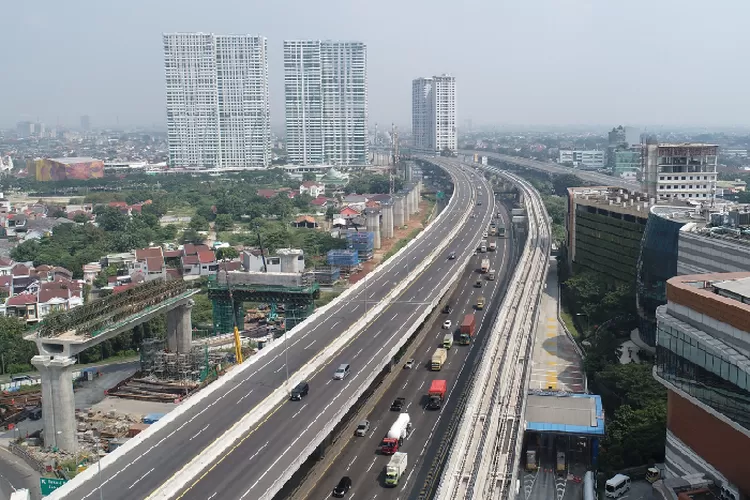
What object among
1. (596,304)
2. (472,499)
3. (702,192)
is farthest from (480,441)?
(702,192)

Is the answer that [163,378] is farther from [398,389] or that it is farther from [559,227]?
[559,227]

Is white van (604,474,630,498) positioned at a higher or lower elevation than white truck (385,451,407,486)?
lower

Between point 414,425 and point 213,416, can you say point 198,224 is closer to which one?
point 414,425

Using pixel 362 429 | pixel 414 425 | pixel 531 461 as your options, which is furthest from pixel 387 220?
pixel 531 461

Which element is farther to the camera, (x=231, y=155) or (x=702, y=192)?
(x=231, y=155)

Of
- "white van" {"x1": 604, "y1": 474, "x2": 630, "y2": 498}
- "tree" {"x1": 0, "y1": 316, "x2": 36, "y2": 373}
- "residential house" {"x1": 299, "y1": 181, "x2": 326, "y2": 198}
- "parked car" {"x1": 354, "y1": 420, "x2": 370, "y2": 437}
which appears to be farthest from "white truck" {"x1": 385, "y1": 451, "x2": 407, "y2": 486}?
"residential house" {"x1": 299, "y1": 181, "x2": 326, "y2": 198}

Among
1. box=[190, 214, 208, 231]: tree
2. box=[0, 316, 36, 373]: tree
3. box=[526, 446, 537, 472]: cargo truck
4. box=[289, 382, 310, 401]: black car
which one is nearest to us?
box=[526, 446, 537, 472]: cargo truck

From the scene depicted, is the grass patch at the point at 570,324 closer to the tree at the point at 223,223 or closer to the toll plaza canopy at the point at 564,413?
the toll plaza canopy at the point at 564,413

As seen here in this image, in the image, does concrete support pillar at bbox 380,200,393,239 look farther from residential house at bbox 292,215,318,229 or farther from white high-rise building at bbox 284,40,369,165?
white high-rise building at bbox 284,40,369,165

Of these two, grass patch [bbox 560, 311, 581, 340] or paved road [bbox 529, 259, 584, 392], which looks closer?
paved road [bbox 529, 259, 584, 392]
